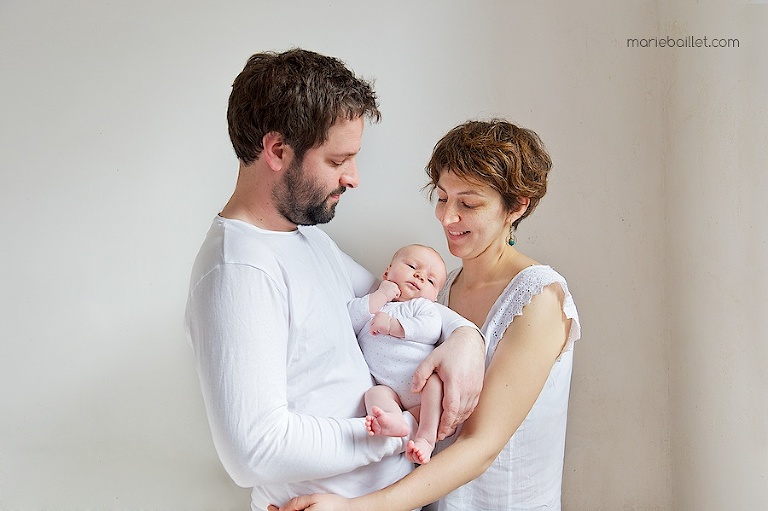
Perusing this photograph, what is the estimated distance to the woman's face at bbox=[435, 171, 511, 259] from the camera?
73.9 inches

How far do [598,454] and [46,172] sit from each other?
1826mm

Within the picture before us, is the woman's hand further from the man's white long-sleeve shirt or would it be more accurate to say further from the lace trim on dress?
the lace trim on dress

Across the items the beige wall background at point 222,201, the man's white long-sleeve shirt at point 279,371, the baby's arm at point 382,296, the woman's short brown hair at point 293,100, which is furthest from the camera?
the beige wall background at point 222,201

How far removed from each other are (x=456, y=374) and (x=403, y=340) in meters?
0.18

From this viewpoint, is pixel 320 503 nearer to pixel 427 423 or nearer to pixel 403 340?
pixel 427 423

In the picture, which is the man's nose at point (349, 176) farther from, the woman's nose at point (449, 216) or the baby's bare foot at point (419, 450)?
the baby's bare foot at point (419, 450)

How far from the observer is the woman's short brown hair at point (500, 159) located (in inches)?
72.6

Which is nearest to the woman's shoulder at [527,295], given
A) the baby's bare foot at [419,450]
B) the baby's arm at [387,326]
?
the baby's arm at [387,326]

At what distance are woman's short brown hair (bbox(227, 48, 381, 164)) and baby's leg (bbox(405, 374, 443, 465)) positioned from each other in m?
0.59

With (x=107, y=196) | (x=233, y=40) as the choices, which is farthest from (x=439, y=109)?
(x=107, y=196)

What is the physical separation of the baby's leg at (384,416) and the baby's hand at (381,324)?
15 cm

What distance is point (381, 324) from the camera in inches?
69.3

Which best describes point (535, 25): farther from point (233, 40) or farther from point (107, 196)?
point (107, 196)

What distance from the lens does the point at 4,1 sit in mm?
2182
